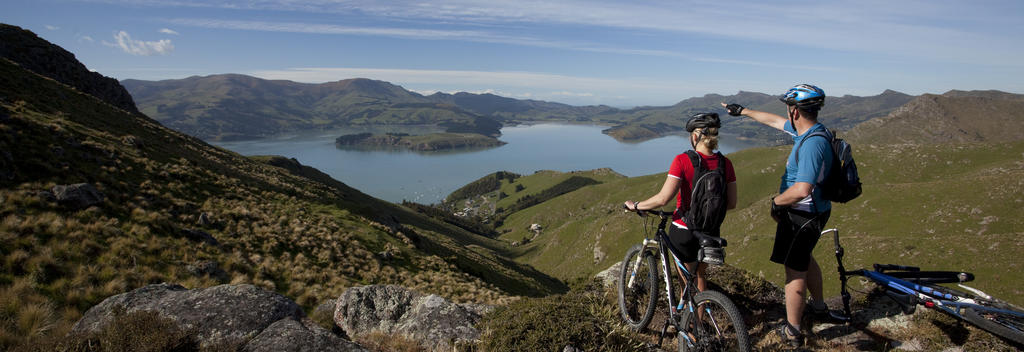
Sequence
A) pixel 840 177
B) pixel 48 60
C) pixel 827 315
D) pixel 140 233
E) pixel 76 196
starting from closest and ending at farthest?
1. pixel 840 177
2. pixel 827 315
3. pixel 140 233
4. pixel 76 196
5. pixel 48 60

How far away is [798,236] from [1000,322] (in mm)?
3038

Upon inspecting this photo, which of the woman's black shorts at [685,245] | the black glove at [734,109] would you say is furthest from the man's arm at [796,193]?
the black glove at [734,109]

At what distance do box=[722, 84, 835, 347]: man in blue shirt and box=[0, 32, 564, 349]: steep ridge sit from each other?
11425 millimetres

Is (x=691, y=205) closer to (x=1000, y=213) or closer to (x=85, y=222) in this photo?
(x=85, y=222)

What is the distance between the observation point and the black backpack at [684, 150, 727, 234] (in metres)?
5.54

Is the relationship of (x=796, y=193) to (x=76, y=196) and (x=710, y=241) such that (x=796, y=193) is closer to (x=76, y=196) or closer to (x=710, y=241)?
(x=710, y=241)

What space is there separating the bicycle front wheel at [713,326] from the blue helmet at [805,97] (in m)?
3.17

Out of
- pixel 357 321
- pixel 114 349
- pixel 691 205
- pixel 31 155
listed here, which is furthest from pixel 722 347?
pixel 31 155

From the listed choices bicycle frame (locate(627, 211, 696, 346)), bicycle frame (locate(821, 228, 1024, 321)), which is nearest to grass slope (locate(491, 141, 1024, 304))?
bicycle frame (locate(821, 228, 1024, 321))

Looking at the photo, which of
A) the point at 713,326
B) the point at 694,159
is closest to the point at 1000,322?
the point at 713,326

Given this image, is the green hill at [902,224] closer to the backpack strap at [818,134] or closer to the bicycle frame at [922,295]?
the bicycle frame at [922,295]

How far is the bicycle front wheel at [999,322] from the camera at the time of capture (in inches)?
211

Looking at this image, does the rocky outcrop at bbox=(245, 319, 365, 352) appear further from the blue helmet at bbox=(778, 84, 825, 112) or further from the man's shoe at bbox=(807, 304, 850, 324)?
the man's shoe at bbox=(807, 304, 850, 324)

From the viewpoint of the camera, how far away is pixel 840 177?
18.5 feet
